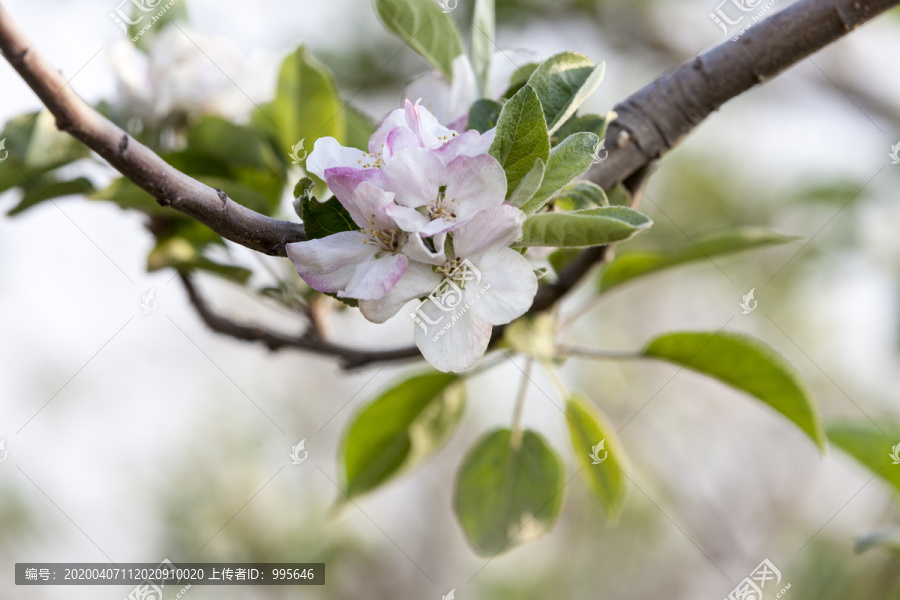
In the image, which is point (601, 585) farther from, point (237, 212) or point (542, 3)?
point (237, 212)

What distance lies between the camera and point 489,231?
43 centimetres

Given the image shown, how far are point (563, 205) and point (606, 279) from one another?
39 centimetres

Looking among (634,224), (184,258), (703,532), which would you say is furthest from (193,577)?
(634,224)

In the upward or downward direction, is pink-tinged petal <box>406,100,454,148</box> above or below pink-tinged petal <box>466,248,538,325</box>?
above

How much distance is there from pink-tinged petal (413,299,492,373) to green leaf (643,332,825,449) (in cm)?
40

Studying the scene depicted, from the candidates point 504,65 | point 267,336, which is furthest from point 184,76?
point 504,65

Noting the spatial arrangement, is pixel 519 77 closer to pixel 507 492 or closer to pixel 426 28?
pixel 426 28

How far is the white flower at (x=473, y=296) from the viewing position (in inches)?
16.9

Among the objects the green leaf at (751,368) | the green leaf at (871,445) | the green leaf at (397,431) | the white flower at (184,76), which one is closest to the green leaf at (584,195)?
the green leaf at (751,368)

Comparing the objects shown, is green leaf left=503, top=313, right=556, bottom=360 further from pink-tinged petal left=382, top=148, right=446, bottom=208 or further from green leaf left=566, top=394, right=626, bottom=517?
pink-tinged petal left=382, top=148, right=446, bottom=208

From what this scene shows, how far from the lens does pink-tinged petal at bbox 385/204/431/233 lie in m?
0.41

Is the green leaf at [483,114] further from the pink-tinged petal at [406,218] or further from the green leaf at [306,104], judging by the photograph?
the green leaf at [306,104]

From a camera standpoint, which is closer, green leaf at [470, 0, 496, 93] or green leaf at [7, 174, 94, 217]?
green leaf at [470, 0, 496, 93]

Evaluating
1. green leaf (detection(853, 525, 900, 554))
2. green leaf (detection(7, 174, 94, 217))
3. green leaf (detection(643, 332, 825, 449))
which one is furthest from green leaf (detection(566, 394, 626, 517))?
green leaf (detection(7, 174, 94, 217))
